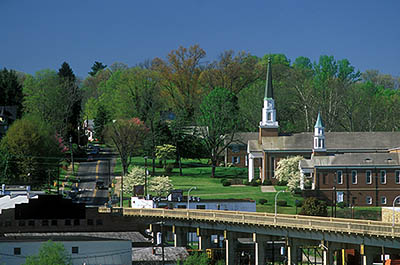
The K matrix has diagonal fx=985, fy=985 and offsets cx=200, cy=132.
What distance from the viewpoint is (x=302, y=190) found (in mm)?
139750

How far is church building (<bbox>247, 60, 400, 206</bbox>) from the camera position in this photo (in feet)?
463

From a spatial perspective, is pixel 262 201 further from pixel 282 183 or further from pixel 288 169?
pixel 288 169

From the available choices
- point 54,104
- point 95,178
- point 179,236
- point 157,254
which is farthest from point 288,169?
point 157,254

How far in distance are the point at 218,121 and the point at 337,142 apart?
20278mm

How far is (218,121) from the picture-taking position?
165 metres

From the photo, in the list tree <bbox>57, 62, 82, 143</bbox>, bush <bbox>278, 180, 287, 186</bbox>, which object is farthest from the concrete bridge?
tree <bbox>57, 62, 82, 143</bbox>

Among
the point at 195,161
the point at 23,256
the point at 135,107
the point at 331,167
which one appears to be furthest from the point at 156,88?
the point at 23,256

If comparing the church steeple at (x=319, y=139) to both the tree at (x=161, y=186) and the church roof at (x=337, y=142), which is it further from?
the tree at (x=161, y=186)

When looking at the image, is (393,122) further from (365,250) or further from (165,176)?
(365,250)

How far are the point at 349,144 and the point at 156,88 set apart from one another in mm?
47073

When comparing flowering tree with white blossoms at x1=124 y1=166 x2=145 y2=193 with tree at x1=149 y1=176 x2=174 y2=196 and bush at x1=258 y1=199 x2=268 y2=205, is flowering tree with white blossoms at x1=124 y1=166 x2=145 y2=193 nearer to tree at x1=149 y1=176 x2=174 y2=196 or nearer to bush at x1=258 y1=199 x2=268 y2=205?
tree at x1=149 y1=176 x2=174 y2=196

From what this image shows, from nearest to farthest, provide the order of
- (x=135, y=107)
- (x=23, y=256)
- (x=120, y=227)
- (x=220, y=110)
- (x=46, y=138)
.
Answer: (x=23, y=256) < (x=120, y=227) < (x=46, y=138) < (x=220, y=110) < (x=135, y=107)

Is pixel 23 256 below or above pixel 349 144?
below

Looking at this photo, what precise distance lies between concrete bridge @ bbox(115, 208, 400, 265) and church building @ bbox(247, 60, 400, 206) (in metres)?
26.6
